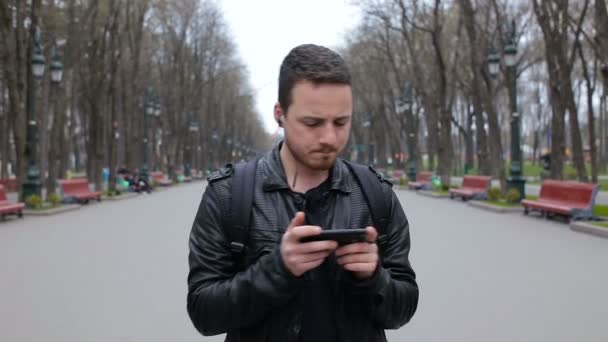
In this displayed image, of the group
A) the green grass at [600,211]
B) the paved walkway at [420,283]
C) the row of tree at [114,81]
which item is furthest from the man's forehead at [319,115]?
the row of tree at [114,81]

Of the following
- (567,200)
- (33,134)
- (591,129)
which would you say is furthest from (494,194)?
(33,134)

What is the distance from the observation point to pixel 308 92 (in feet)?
6.35

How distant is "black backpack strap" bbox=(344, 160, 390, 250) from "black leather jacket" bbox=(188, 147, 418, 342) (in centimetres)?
2

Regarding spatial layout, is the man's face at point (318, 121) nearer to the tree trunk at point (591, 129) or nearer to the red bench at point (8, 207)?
the red bench at point (8, 207)

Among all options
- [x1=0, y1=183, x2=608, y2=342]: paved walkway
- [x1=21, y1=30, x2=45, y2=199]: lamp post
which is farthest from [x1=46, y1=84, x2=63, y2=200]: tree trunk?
[x1=0, y1=183, x2=608, y2=342]: paved walkway

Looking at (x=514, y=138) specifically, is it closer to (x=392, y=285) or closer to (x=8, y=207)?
(x=8, y=207)

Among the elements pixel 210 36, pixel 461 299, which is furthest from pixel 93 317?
pixel 210 36

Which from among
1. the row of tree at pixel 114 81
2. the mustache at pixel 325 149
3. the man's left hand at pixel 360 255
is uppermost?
the row of tree at pixel 114 81

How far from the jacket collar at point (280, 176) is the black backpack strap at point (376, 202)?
42mm

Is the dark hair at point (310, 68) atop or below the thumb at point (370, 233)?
atop

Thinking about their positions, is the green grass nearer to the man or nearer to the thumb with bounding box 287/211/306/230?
the man

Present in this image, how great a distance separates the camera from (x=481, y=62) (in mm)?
24969

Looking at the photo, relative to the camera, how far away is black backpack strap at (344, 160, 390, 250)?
202 centimetres

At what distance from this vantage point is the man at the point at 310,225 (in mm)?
1875
